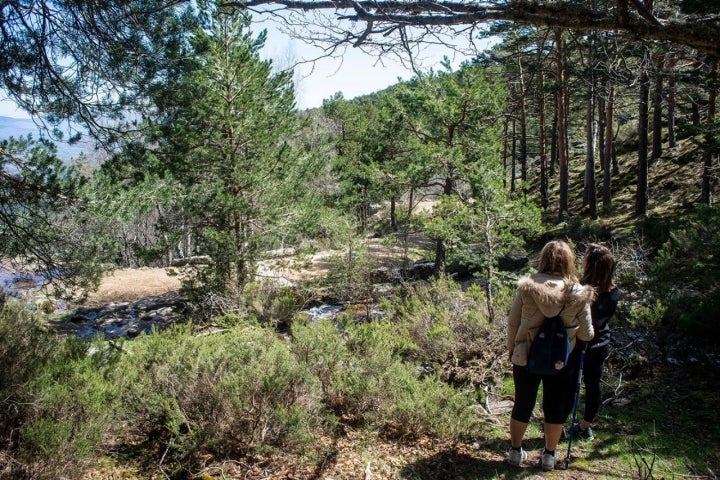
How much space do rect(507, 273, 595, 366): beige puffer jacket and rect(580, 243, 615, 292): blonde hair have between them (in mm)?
654

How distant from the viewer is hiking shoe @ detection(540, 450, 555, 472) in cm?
353

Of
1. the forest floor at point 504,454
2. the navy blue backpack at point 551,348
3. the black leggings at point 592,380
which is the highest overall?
the navy blue backpack at point 551,348

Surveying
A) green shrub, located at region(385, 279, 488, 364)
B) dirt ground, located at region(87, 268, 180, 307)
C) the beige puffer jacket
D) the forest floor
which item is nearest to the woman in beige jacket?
the beige puffer jacket

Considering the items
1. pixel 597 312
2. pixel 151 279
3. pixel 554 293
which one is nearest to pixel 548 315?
pixel 554 293

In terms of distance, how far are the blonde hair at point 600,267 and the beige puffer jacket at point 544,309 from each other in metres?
0.65

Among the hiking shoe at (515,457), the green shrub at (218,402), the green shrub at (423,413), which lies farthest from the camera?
the green shrub at (423,413)

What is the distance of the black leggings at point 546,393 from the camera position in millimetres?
3445

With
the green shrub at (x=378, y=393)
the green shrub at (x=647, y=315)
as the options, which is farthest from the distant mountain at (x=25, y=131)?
the green shrub at (x=647, y=315)

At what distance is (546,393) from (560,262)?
1.06m

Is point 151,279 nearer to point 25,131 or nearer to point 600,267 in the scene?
point 25,131

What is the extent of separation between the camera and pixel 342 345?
191 inches

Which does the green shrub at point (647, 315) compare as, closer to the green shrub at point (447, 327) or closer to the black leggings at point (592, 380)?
the green shrub at point (447, 327)

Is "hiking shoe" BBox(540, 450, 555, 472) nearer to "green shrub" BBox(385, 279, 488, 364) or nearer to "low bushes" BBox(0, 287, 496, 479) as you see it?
"low bushes" BBox(0, 287, 496, 479)

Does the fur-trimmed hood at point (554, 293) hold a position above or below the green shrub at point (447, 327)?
above
